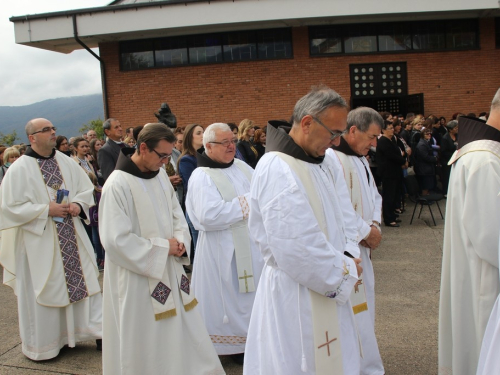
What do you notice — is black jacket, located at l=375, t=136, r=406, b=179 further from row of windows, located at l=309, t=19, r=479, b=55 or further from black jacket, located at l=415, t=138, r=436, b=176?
row of windows, located at l=309, t=19, r=479, b=55

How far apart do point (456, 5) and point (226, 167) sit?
38.8ft

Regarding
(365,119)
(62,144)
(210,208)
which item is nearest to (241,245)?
(210,208)

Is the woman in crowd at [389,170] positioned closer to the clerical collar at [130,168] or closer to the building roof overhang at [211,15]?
the building roof overhang at [211,15]

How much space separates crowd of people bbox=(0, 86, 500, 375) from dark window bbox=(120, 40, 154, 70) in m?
9.57

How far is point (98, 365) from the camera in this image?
4.64 m

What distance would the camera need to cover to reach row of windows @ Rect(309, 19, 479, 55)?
15398 millimetres

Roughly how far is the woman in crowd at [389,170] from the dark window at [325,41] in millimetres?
5927

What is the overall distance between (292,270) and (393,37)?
14.3m

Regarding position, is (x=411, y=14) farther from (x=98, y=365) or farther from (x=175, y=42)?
(x=98, y=365)

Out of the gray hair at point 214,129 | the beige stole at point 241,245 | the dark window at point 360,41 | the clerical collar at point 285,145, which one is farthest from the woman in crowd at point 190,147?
the dark window at point 360,41

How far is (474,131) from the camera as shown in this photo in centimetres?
345

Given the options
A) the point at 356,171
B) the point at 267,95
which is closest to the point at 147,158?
the point at 356,171

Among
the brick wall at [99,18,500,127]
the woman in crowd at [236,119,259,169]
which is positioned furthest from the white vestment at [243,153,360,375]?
the brick wall at [99,18,500,127]

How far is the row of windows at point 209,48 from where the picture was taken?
1537 centimetres
